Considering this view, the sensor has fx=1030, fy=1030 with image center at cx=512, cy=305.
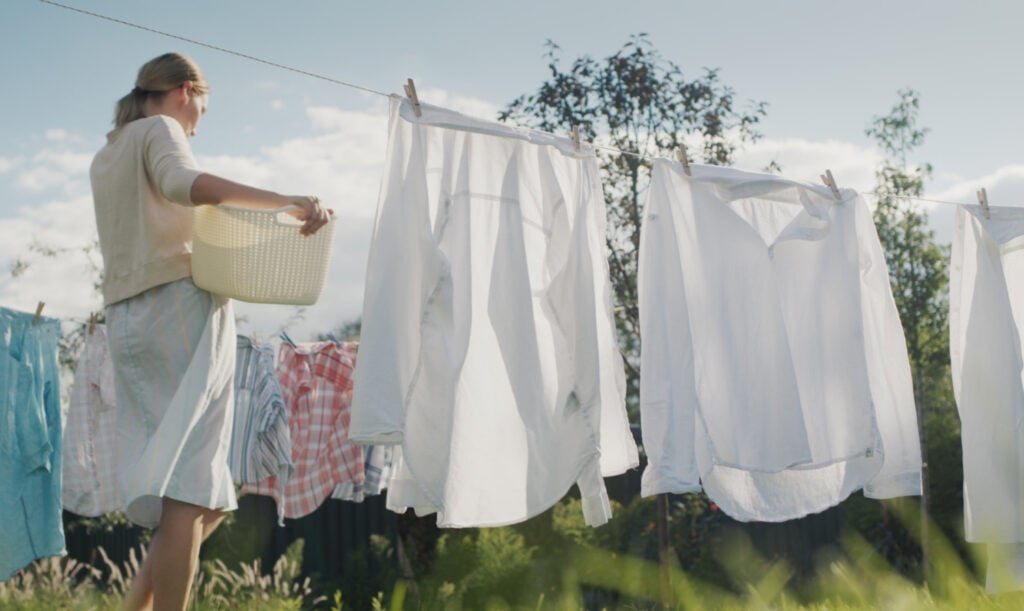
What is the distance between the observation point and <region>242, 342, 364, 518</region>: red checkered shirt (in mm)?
4422

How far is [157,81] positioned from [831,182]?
81.9 inches

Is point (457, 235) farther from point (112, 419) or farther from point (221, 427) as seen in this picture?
point (112, 419)

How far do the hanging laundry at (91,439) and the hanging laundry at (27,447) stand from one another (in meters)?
0.64

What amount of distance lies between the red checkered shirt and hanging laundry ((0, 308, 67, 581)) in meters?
0.88

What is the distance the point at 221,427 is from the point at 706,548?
414 centimetres

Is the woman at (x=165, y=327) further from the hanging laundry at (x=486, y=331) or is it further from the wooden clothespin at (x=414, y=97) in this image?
the wooden clothespin at (x=414, y=97)

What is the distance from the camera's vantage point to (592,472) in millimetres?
2553

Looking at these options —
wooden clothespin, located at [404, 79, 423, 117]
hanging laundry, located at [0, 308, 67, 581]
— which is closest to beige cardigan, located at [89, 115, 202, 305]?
wooden clothespin, located at [404, 79, 423, 117]

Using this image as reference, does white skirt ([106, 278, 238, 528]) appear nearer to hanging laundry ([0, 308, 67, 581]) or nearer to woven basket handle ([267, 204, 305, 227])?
woven basket handle ([267, 204, 305, 227])

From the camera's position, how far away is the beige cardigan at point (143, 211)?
2.01m

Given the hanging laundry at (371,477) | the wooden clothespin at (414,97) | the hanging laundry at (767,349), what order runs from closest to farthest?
the wooden clothespin at (414,97) → the hanging laundry at (767,349) → the hanging laundry at (371,477)

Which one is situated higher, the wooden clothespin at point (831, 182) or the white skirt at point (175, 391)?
the wooden clothespin at point (831, 182)

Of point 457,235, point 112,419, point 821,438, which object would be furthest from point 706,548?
point 457,235

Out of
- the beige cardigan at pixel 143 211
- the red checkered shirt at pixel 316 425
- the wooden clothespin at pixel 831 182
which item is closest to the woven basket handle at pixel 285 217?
the beige cardigan at pixel 143 211
